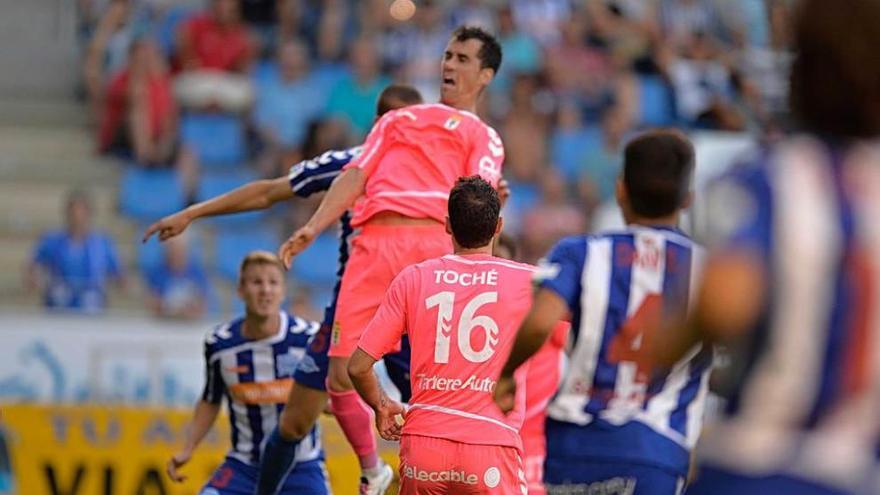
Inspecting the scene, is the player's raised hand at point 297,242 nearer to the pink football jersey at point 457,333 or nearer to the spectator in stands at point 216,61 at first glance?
the pink football jersey at point 457,333

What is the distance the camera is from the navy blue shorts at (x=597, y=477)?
5.87m

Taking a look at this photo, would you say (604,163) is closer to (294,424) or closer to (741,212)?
(294,424)

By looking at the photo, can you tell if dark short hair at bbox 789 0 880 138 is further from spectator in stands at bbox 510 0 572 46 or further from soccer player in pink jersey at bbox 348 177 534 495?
spectator in stands at bbox 510 0 572 46

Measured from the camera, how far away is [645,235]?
5656 mm

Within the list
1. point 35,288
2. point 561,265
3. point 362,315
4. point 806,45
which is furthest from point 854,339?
point 35,288

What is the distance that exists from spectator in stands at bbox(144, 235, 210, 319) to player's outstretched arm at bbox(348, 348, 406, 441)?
26.7 feet

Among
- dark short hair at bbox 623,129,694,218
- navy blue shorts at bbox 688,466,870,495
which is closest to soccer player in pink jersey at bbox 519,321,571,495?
dark short hair at bbox 623,129,694,218

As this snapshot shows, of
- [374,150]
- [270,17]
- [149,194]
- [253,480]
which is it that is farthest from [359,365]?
[270,17]

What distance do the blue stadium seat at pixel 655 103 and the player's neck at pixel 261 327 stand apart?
30.3 feet

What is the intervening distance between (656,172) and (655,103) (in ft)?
43.7

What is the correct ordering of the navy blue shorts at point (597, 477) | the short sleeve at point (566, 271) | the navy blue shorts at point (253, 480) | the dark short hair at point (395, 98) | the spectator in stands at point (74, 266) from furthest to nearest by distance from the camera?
the spectator in stands at point (74, 266)
the navy blue shorts at point (253, 480)
the dark short hair at point (395, 98)
the navy blue shorts at point (597, 477)
the short sleeve at point (566, 271)

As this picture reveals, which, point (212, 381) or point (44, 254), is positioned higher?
point (44, 254)

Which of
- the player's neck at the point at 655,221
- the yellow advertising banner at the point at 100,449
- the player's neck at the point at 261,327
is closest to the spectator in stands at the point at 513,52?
the yellow advertising banner at the point at 100,449

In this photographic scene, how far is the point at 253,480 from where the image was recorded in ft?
31.7
